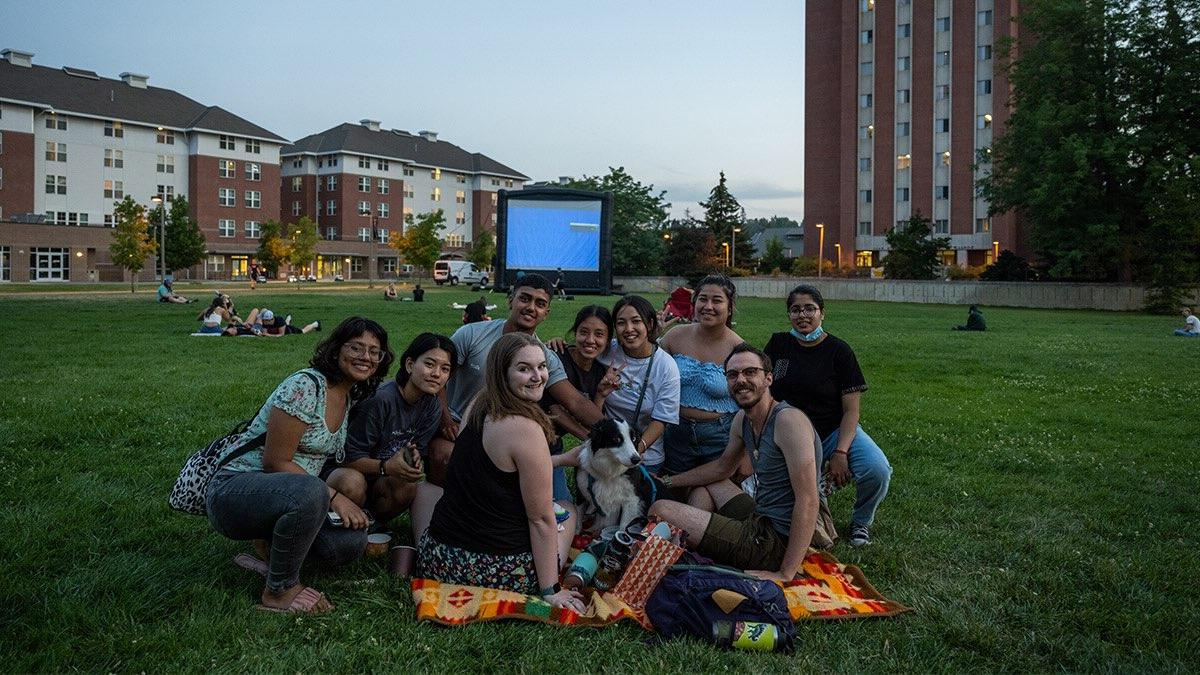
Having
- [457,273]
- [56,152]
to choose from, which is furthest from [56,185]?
[457,273]

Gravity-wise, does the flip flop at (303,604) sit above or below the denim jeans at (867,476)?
below

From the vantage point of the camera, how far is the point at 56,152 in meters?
73.9

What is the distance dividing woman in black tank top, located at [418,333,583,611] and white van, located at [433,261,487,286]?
6241cm

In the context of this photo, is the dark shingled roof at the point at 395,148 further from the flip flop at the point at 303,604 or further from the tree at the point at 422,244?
the flip flop at the point at 303,604

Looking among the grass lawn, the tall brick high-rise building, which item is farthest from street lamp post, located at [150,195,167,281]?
the tall brick high-rise building

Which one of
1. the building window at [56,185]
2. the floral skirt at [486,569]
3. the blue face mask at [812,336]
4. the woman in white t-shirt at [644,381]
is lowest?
the floral skirt at [486,569]

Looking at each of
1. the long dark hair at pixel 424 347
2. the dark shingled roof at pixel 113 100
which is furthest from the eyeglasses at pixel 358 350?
the dark shingled roof at pixel 113 100

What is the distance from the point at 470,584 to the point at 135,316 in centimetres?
2535

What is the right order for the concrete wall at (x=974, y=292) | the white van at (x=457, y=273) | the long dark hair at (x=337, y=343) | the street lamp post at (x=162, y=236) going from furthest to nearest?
the white van at (x=457, y=273), the street lamp post at (x=162, y=236), the concrete wall at (x=974, y=292), the long dark hair at (x=337, y=343)

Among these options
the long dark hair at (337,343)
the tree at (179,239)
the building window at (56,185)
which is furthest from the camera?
the building window at (56,185)

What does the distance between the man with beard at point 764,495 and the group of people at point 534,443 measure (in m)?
0.01

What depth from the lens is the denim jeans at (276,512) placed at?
13.7 ft

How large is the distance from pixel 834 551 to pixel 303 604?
3.30 meters

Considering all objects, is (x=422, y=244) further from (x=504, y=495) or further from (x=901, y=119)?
(x=504, y=495)
